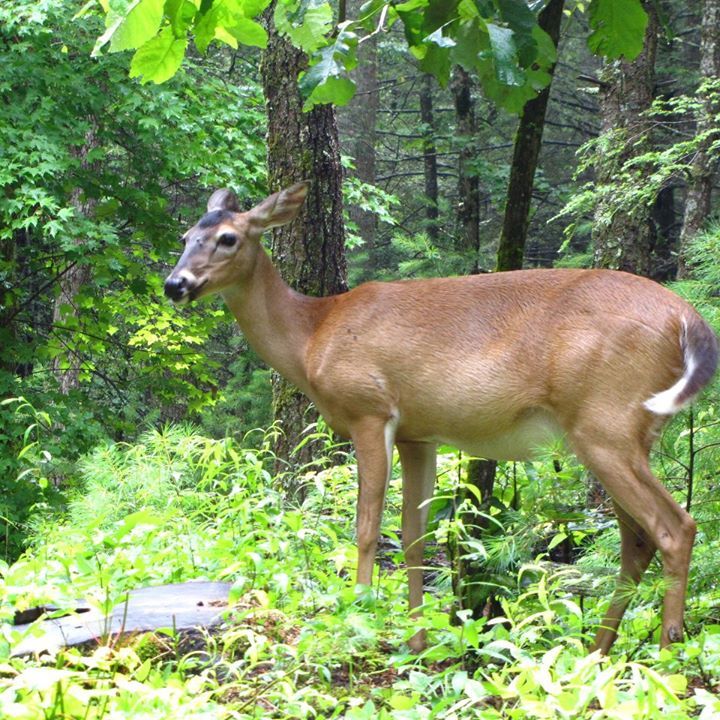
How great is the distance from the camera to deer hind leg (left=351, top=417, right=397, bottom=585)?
4637mm

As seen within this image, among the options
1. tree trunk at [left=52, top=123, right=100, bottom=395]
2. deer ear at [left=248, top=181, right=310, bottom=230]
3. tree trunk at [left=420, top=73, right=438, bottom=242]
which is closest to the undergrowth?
deer ear at [left=248, top=181, right=310, bottom=230]

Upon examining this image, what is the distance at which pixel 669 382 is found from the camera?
418cm

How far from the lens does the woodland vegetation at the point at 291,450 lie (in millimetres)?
3072

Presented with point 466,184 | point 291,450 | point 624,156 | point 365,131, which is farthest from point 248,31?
point 365,131

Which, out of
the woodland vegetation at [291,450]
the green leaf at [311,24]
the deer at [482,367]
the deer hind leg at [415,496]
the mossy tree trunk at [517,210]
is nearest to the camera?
the green leaf at [311,24]

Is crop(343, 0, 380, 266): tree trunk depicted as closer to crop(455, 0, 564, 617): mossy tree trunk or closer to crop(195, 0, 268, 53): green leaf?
crop(455, 0, 564, 617): mossy tree trunk

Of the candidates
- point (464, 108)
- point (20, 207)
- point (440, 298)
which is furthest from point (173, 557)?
point (464, 108)

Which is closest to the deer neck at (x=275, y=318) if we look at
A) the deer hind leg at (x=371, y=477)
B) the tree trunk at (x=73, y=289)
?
the deer hind leg at (x=371, y=477)

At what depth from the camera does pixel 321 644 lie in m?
3.64

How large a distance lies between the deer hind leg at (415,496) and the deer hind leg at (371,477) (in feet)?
0.63

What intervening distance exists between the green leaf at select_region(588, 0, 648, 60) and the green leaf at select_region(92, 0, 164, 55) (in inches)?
48.2

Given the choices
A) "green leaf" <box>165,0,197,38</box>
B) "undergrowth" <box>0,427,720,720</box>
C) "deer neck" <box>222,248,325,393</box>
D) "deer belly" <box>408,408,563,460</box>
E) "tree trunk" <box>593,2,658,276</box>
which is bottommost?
"undergrowth" <box>0,427,720,720</box>

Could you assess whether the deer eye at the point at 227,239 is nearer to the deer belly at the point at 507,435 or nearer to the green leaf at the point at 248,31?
the deer belly at the point at 507,435

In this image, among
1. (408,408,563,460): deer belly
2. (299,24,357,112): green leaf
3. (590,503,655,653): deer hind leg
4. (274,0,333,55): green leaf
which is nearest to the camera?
(299,24,357,112): green leaf
